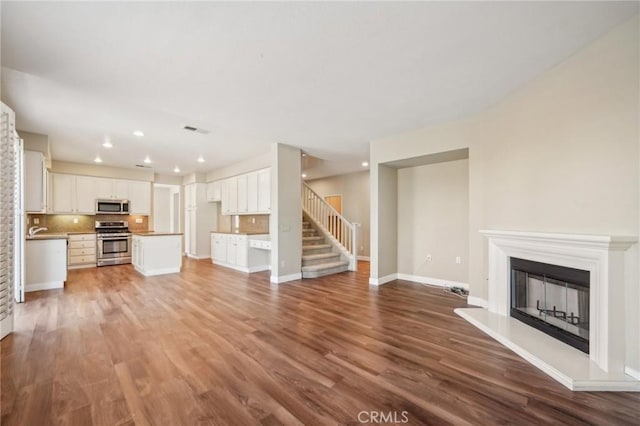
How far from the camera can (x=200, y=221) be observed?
8.87 m

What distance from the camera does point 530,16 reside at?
2.04m

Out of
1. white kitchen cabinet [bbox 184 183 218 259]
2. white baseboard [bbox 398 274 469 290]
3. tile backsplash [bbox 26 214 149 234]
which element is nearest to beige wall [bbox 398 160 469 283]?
white baseboard [bbox 398 274 469 290]

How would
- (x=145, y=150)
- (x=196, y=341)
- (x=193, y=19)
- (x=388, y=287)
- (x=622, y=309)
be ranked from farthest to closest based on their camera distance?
(x=145, y=150) → (x=388, y=287) → (x=196, y=341) → (x=622, y=309) → (x=193, y=19)

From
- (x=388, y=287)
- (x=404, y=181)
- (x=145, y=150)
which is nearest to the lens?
(x=388, y=287)

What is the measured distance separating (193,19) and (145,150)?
16.2ft

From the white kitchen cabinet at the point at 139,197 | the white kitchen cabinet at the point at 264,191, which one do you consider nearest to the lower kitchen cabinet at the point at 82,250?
the white kitchen cabinet at the point at 139,197

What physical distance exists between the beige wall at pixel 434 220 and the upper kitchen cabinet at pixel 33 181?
671 cm

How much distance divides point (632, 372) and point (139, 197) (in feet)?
33.7

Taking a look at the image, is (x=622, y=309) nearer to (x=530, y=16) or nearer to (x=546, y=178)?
(x=546, y=178)

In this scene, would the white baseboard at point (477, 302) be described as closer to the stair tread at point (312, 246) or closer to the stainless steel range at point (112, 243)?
the stair tread at point (312, 246)

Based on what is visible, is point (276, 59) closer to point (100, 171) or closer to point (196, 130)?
point (196, 130)

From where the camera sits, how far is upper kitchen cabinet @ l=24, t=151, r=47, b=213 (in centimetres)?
475

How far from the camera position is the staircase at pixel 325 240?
20.5ft

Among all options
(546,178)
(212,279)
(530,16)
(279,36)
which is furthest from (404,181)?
(212,279)
